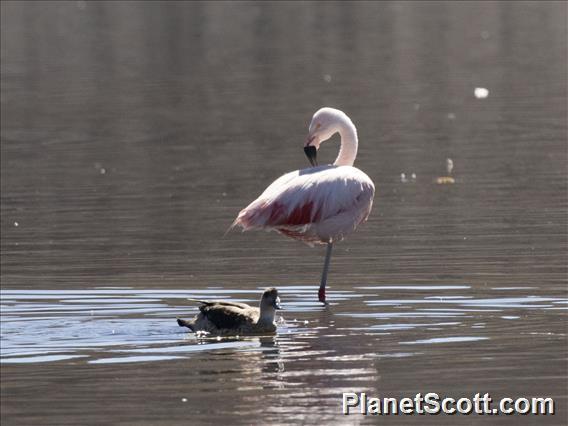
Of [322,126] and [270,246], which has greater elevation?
[322,126]

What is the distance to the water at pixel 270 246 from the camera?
9547mm

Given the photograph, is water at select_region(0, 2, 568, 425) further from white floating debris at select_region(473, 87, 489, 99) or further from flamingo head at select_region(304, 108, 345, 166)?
flamingo head at select_region(304, 108, 345, 166)

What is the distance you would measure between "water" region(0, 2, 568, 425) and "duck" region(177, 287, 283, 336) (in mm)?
125

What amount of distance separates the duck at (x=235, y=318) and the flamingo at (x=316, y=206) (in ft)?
3.93

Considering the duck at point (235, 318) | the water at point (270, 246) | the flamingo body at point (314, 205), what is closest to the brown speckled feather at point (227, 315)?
the duck at point (235, 318)

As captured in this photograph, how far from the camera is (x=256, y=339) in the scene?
11.3 meters

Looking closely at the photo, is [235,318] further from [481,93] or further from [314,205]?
[481,93]

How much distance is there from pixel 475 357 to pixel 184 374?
1788 millimetres

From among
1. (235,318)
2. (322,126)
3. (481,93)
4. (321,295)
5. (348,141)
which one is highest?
(481,93)

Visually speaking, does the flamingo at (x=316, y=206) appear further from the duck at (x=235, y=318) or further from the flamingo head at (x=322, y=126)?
the duck at (x=235, y=318)

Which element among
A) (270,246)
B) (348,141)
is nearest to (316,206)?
(348,141)

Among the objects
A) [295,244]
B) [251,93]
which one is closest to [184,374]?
[295,244]

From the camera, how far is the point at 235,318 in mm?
11281

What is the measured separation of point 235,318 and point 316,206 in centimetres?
183
